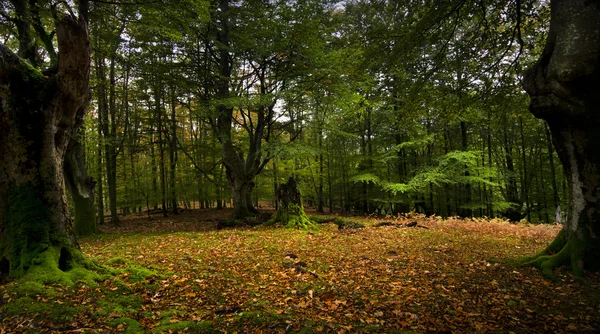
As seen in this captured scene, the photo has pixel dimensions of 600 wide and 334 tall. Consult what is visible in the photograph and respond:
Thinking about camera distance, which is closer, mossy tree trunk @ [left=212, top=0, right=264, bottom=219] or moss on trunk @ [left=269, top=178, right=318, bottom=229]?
moss on trunk @ [left=269, top=178, right=318, bottom=229]

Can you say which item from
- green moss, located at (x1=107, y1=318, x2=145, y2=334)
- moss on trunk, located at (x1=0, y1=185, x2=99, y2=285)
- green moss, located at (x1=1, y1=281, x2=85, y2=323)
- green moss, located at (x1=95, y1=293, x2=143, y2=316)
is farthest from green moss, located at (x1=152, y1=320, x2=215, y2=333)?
moss on trunk, located at (x1=0, y1=185, x2=99, y2=285)

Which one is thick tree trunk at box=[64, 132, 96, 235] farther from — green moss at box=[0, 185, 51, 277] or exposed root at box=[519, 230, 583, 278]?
exposed root at box=[519, 230, 583, 278]

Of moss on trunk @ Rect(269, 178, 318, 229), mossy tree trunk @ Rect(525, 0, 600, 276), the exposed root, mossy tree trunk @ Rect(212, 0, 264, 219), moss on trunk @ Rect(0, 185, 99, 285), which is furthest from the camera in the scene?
mossy tree trunk @ Rect(212, 0, 264, 219)

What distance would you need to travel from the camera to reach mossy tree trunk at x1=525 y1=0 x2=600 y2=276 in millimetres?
4289

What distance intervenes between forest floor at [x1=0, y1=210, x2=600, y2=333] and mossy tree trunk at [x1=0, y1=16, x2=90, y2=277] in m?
0.57

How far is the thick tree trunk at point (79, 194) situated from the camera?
392 inches

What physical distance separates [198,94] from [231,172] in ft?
13.6

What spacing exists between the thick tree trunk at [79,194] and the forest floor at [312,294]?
382 centimetres

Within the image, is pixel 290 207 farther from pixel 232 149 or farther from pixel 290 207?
pixel 232 149

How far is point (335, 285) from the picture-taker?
15.5ft

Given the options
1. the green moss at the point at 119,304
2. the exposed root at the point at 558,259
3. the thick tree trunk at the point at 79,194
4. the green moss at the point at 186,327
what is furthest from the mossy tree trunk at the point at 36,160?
the exposed root at the point at 558,259

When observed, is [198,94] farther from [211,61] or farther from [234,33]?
[234,33]

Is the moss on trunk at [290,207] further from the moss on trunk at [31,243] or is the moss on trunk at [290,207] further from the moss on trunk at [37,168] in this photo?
the moss on trunk at [31,243]

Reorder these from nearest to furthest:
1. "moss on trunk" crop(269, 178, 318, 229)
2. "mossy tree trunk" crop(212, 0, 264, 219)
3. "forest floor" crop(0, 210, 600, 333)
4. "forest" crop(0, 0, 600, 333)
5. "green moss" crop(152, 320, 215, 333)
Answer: "green moss" crop(152, 320, 215, 333) → "forest floor" crop(0, 210, 600, 333) → "forest" crop(0, 0, 600, 333) → "moss on trunk" crop(269, 178, 318, 229) → "mossy tree trunk" crop(212, 0, 264, 219)
